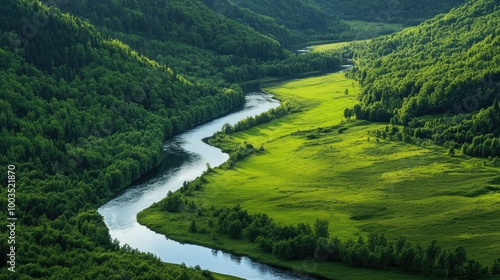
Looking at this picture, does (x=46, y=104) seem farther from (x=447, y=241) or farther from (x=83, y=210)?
(x=447, y=241)

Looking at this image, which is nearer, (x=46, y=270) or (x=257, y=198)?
(x=46, y=270)

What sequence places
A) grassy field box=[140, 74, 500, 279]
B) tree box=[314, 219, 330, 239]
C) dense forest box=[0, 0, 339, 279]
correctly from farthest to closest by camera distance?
grassy field box=[140, 74, 500, 279] < tree box=[314, 219, 330, 239] < dense forest box=[0, 0, 339, 279]

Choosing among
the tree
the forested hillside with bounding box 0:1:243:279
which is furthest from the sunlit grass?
the forested hillside with bounding box 0:1:243:279

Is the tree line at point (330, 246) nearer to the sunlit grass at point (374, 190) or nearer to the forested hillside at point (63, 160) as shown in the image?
the sunlit grass at point (374, 190)

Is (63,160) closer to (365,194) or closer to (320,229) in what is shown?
(320,229)

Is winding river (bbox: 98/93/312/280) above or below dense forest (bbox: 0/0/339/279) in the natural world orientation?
below

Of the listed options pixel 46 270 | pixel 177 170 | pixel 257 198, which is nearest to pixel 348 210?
pixel 257 198

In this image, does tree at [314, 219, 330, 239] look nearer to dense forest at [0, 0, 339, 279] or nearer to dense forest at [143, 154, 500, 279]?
dense forest at [143, 154, 500, 279]
